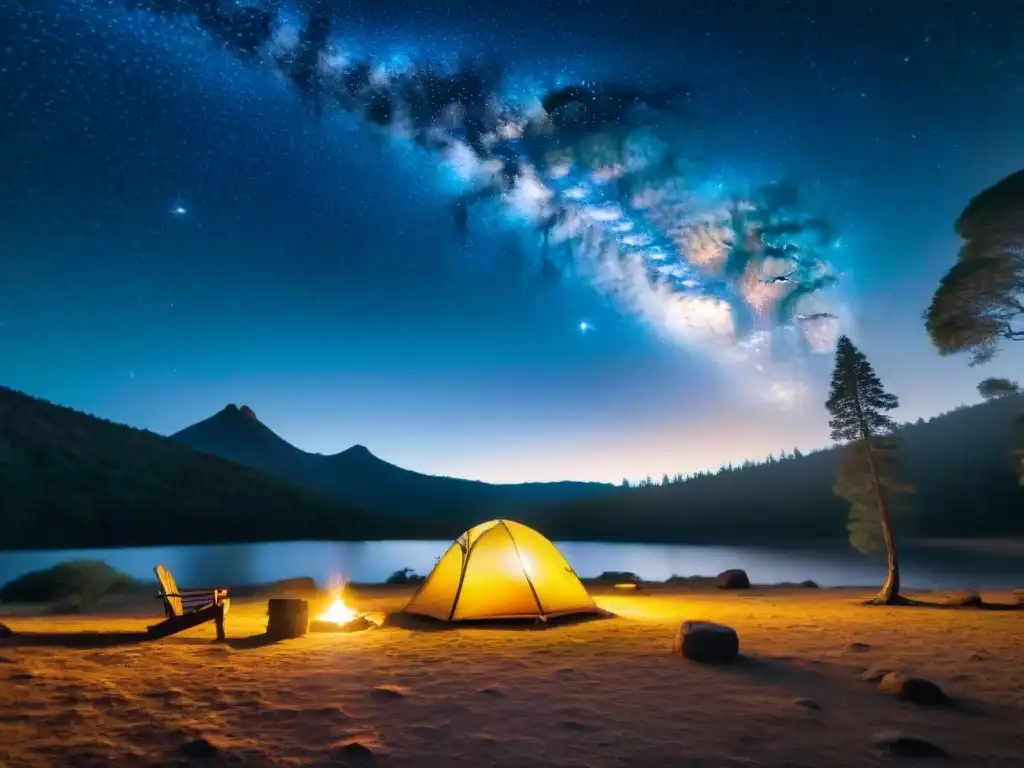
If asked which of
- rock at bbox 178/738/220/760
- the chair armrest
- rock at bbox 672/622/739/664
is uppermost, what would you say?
the chair armrest

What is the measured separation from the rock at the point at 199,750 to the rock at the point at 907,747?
642 cm

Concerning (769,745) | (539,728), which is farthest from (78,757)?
(769,745)

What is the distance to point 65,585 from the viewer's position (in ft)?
83.9

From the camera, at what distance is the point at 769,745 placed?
227 inches

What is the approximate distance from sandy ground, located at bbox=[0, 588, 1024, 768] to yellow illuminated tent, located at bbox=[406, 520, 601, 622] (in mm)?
988

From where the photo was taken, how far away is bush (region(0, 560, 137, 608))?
24.6 meters

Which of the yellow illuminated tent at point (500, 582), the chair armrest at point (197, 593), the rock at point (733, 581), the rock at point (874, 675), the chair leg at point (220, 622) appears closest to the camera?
the rock at point (874, 675)

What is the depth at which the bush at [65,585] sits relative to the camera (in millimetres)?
24594

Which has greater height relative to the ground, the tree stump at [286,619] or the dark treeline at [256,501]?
the dark treeline at [256,501]

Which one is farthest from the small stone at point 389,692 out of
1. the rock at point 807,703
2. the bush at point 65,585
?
the bush at point 65,585

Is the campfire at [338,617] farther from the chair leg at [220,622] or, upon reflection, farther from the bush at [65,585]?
the bush at [65,585]

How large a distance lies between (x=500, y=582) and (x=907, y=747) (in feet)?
30.9

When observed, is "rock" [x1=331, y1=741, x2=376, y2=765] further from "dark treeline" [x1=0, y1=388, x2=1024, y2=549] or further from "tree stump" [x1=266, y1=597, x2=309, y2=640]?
"dark treeline" [x1=0, y1=388, x2=1024, y2=549]

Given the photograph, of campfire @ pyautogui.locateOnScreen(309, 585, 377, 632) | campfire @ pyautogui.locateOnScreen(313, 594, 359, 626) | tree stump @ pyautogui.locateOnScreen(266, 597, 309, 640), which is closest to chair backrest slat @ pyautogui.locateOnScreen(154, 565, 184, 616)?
tree stump @ pyautogui.locateOnScreen(266, 597, 309, 640)
